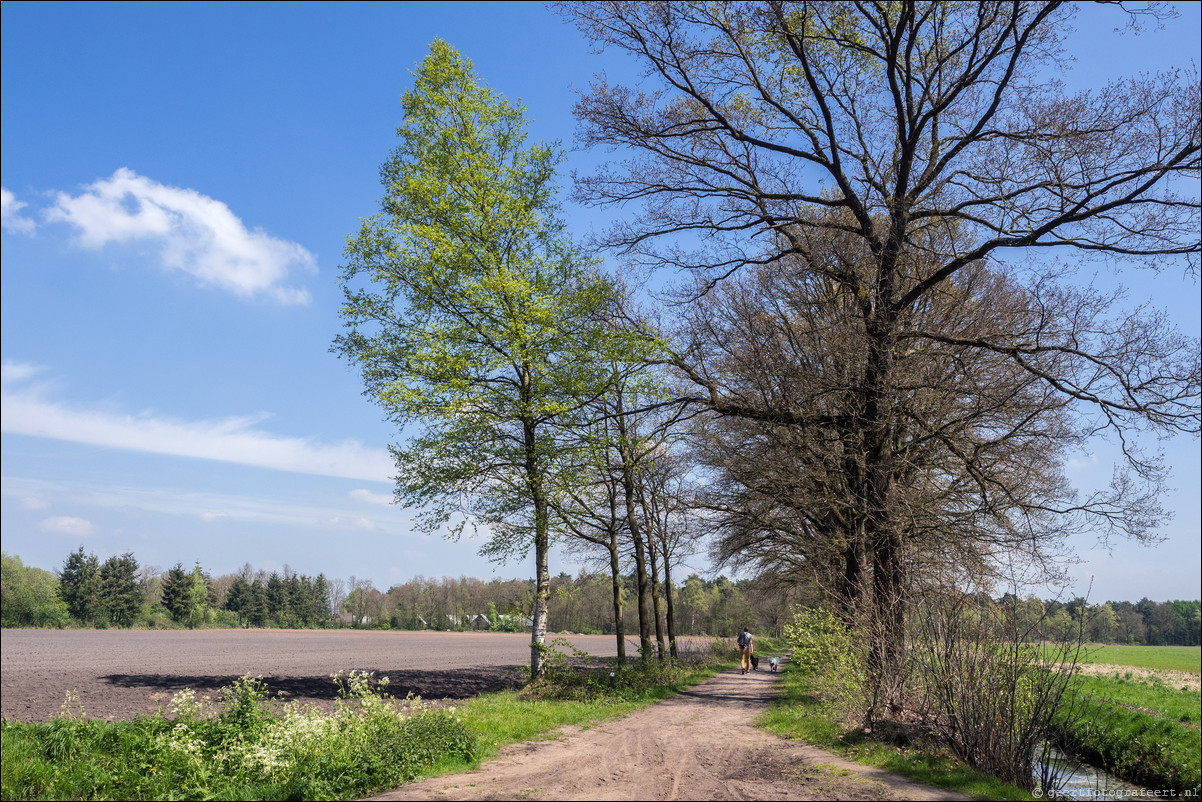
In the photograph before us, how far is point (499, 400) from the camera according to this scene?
52.9 ft

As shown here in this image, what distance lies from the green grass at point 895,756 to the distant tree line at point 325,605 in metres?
20.7

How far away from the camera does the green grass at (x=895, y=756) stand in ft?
24.0

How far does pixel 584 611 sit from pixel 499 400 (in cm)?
6235

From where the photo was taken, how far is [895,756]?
8.73m

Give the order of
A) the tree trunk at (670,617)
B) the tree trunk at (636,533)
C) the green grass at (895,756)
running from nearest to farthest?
the green grass at (895,756) → the tree trunk at (636,533) → the tree trunk at (670,617)

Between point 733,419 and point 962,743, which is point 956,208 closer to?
point 733,419

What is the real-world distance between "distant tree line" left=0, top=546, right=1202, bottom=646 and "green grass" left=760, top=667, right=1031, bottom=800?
67.8 ft

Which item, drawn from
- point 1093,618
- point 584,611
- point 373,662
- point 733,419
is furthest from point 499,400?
point 584,611

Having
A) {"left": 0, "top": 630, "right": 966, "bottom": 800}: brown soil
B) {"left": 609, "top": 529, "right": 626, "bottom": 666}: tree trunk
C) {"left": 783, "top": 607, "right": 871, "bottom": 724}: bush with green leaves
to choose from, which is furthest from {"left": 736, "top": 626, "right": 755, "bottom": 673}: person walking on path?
{"left": 783, "top": 607, "right": 871, "bottom": 724}: bush with green leaves

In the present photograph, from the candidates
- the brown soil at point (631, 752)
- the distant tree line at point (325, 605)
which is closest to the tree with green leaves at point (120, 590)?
the distant tree line at point (325, 605)

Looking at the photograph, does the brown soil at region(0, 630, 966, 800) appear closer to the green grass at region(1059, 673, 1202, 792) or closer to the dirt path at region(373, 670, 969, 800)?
the dirt path at region(373, 670, 969, 800)

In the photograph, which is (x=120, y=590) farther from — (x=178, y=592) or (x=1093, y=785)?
(x=1093, y=785)

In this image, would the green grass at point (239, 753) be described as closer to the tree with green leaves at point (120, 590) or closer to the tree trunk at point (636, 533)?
the tree trunk at point (636, 533)

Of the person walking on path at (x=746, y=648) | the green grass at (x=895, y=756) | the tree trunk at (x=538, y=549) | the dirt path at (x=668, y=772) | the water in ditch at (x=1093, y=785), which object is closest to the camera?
the dirt path at (x=668, y=772)
